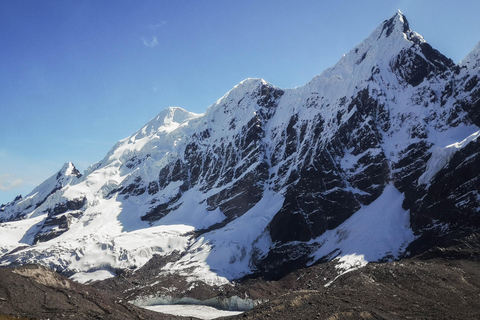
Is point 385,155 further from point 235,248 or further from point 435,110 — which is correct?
point 235,248

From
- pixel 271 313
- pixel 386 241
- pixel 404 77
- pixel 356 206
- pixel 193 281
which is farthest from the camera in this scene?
pixel 404 77

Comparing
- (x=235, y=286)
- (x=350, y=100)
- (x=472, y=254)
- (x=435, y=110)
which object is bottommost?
(x=472, y=254)

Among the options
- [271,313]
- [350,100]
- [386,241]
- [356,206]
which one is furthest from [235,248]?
[271,313]

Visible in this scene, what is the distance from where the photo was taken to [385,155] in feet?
442

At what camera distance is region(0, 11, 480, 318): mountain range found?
102 meters

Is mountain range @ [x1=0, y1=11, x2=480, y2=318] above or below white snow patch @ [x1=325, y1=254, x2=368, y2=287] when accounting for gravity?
above

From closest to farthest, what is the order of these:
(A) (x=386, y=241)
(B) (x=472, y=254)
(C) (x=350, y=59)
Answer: (B) (x=472, y=254)
(A) (x=386, y=241)
(C) (x=350, y=59)

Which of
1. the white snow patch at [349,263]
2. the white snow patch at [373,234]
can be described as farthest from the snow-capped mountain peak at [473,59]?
the white snow patch at [349,263]

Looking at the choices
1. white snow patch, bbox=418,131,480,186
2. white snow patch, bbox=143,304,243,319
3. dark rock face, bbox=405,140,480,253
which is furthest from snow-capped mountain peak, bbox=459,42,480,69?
white snow patch, bbox=143,304,243,319

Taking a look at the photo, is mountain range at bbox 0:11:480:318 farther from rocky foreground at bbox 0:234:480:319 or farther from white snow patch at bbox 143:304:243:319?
rocky foreground at bbox 0:234:480:319

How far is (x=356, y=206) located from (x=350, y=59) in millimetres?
86948

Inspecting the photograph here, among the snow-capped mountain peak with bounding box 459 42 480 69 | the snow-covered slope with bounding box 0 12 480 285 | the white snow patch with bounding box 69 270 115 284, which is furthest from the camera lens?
the snow-capped mountain peak with bounding box 459 42 480 69

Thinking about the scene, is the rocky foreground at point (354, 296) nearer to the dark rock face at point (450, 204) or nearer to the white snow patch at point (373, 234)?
A: the dark rock face at point (450, 204)

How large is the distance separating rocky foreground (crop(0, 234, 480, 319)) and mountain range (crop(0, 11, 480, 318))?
1729cm
